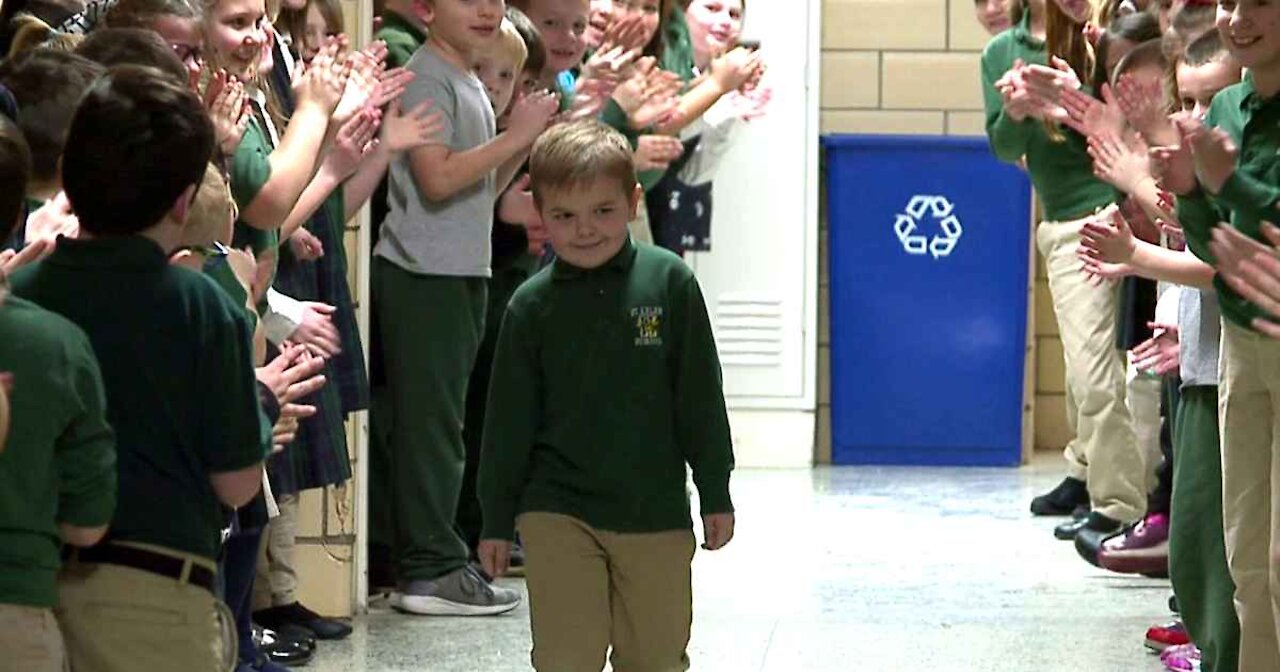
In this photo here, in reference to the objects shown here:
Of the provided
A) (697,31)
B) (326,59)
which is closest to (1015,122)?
(697,31)

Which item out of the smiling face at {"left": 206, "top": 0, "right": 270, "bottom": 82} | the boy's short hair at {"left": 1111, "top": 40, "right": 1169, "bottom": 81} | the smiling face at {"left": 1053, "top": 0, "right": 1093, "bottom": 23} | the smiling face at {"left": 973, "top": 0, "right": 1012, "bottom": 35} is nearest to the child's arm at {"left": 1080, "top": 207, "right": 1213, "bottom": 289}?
the boy's short hair at {"left": 1111, "top": 40, "right": 1169, "bottom": 81}

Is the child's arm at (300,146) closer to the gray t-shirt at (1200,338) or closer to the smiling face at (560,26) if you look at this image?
the gray t-shirt at (1200,338)

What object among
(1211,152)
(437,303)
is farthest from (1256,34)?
(437,303)

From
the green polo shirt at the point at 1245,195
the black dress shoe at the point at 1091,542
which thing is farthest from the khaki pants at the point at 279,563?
the black dress shoe at the point at 1091,542

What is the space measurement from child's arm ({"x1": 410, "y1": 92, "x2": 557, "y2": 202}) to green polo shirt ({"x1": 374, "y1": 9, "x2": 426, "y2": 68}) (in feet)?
0.96

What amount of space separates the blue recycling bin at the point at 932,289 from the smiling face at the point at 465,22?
3.38m

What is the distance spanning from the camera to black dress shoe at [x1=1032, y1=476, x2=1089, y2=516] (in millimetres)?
7551

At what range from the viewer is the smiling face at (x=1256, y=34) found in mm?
3848

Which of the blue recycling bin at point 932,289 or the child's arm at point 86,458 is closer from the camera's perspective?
the child's arm at point 86,458

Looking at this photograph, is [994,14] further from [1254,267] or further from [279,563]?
[1254,267]

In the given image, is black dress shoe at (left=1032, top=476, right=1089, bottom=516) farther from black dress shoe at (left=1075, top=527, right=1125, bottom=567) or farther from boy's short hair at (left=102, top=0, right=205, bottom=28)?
boy's short hair at (left=102, top=0, right=205, bottom=28)

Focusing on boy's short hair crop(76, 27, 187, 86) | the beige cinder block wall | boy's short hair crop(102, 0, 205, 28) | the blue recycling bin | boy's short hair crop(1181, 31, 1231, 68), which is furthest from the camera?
the beige cinder block wall

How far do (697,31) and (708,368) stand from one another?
4.21 m

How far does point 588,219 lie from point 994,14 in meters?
4.25
